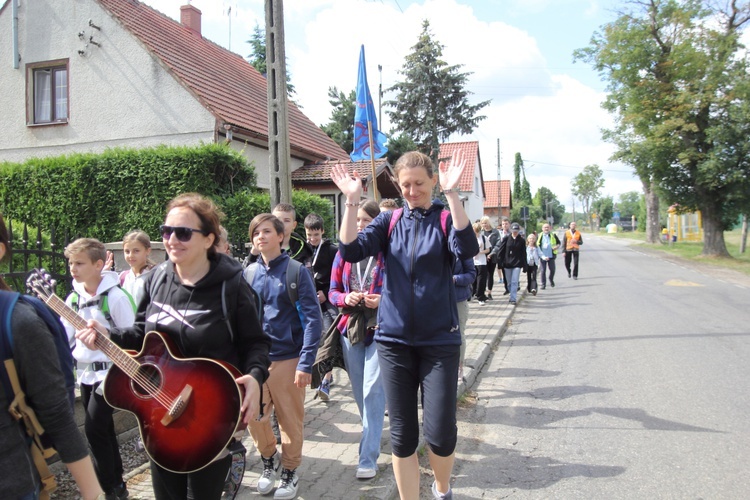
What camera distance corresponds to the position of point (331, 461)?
14.1 feet

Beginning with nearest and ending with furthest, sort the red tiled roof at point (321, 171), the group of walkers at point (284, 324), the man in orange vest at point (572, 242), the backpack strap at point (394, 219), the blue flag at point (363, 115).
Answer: the group of walkers at point (284, 324)
the backpack strap at point (394, 219)
the blue flag at point (363, 115)
the red tiled roof at point (321, 171)
the man in orange vest at point (572, 242)

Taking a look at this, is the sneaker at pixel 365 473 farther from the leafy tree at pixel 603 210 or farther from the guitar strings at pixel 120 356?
the leafy tree at pixel 603 210

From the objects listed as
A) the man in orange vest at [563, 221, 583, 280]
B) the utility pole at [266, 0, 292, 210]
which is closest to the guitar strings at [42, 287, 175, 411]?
the utility pole at [266, 0, 292, 210]

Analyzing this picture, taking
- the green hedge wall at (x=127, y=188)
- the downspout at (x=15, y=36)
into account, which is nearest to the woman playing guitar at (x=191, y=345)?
the green hedge wall at (x=127, y=188)

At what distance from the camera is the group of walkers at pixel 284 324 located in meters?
2.54

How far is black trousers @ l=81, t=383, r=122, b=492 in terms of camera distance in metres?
3.51

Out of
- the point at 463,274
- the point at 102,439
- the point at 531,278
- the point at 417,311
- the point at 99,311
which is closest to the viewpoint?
the point at 417,311

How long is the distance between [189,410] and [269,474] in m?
1.65

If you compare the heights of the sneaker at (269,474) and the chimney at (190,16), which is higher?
the chimney at (190,16)

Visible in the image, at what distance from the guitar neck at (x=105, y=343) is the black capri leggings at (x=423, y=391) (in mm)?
1338

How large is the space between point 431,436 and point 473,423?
2.35m

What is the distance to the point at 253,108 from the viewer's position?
17.2 meters

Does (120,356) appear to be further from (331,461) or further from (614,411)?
(614,411)

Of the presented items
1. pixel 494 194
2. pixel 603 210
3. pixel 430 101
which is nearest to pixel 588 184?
pixel 603 210
